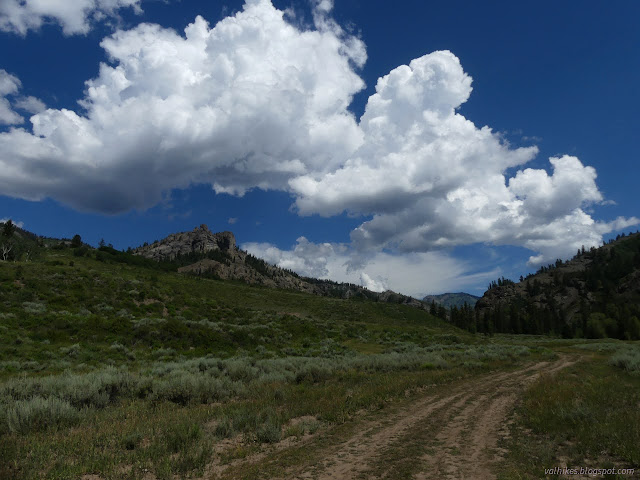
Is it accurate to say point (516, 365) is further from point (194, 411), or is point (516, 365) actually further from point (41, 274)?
point (41, 274)

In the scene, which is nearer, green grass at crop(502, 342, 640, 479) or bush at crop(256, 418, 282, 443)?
green grass at crop(502, 342, 640, 479)

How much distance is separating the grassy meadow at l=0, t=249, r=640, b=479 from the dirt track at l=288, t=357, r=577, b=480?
712mm

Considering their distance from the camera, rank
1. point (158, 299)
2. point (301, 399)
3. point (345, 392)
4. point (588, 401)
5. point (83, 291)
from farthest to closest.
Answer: point (158, 299) < point (83, 291) < point (345, 392) < point (301, 399) < point (588, 401)

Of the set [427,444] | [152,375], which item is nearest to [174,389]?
[152,375]

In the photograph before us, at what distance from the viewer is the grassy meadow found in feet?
24.6

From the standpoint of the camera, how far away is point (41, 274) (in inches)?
1447

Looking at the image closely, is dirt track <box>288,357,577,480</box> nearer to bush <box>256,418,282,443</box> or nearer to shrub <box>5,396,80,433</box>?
bush <box>256,418,282,443</box>

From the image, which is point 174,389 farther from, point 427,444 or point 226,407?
point 427,444

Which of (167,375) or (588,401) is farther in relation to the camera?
(167,375)

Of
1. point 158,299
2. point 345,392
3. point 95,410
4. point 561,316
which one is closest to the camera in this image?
point 95,410

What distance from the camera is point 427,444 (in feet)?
28.0

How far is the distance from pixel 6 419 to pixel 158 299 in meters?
32.9

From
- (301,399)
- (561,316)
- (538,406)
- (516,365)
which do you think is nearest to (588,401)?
(538,406)

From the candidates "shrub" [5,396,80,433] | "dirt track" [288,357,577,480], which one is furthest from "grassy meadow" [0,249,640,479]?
"dirt track" [288,357,577,480]
